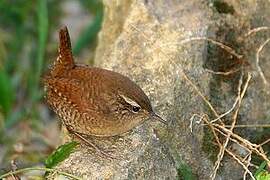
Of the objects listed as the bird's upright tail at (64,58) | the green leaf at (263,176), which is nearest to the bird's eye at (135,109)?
the bird's upright tail at (64,58)

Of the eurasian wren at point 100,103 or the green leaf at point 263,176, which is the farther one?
the eurasian wren at point 100,103

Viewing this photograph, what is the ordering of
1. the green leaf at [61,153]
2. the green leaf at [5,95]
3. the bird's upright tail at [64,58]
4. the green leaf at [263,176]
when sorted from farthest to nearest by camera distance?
the green leaf at [5,95]
the bird's upright tail at [64,58]
the green leaf at [61,153]
the green leaf at [263,176]

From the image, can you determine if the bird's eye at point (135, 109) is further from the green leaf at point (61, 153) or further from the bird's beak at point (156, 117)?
the green leaf at point (61, 153)

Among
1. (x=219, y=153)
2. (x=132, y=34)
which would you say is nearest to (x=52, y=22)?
(x=132, y=34)

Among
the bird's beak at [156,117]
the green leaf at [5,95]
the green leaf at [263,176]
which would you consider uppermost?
the bird's beak at [156,117]

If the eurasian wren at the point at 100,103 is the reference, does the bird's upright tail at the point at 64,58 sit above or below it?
above

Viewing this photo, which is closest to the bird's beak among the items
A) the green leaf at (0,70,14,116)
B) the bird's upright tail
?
the bird's upright tail

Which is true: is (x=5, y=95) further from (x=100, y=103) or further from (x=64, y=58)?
(x=100, y=103)

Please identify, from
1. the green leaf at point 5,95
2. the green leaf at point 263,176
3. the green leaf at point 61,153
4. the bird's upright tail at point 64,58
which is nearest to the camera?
the green leaf at point 263,176
